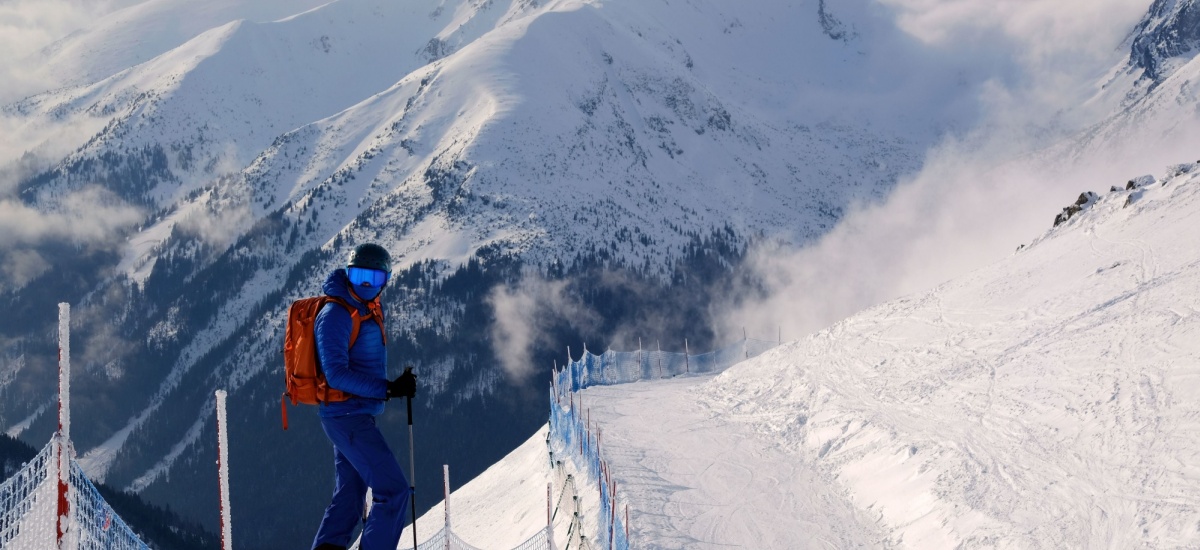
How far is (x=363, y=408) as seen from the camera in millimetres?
8711

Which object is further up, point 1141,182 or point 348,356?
point 348,356

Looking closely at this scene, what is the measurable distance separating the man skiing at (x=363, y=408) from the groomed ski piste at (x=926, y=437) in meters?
1.67

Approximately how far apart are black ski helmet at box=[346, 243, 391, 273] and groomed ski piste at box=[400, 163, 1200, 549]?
29.0ft

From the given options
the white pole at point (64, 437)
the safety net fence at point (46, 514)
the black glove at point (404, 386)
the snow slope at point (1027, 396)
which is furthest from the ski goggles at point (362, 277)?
the snow slope at point (1027, 396)

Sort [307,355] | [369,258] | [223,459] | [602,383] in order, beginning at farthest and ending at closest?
[602,383] → [369,258] → [307,355] → [223,459]

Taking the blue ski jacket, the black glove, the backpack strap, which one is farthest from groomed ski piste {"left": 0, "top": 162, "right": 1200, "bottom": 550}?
the black glove

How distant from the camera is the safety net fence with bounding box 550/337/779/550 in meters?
17.2

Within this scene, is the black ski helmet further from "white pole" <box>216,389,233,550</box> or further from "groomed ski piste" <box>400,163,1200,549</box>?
"groomed ski piste" <box>400,163,1200,549</box>

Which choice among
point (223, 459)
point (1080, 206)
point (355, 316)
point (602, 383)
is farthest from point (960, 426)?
point (1080, 206)

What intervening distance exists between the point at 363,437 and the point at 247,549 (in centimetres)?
14097

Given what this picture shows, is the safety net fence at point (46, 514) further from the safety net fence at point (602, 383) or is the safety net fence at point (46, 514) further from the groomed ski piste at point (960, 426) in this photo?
the groomed ski piste at point (960, 426)

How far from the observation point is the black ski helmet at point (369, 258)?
872cm

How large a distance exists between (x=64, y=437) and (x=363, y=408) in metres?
2.28

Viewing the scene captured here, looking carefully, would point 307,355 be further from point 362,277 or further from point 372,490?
point 372,490
